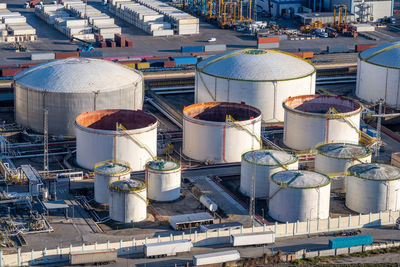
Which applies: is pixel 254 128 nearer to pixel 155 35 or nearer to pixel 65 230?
pixel 65 230

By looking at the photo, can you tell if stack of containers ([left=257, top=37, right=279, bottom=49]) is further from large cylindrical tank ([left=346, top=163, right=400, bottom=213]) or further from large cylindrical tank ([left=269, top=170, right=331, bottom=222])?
large cylindrical tank ([left=269, top=170, right=331, bottom=222])

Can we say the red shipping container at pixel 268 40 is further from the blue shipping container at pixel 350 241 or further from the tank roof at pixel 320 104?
the blue shipping container at pixel 350 241

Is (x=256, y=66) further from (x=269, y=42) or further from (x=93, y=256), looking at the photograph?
(x=269, y=42)

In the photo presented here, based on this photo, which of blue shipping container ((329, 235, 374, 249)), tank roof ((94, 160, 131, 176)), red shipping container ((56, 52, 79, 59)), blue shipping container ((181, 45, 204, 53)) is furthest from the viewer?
blue shipping container ((181, 45, 204, 53))

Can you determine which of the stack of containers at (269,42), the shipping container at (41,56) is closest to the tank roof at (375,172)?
the shipping container at (41,56)

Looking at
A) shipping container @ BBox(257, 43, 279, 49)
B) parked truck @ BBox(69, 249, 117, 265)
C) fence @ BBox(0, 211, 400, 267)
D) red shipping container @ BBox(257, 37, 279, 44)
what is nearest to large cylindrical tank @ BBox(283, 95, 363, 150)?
fence @ BBox(0, 211, 400, 267)

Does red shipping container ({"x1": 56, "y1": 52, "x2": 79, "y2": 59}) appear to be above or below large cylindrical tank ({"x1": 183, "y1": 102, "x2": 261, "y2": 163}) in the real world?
above
